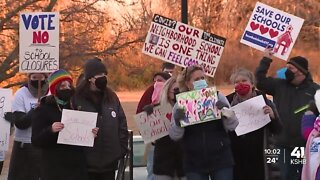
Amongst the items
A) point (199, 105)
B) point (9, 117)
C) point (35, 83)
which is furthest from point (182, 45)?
point (199, 105)

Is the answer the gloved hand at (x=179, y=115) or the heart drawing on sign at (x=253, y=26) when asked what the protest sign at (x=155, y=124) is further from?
the heart drawing on sign at (x=253, y=26)

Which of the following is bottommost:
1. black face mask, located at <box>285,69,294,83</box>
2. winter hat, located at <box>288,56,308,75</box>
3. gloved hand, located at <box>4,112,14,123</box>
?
gloved hand, located at <box>4,112,14,123</box>

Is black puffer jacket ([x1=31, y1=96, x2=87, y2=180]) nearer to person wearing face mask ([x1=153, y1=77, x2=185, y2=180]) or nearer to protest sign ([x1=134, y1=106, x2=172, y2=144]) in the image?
person wearing face mask ([x1=153, y1=77, x2=185, y2=180])

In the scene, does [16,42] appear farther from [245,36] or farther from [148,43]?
[245,36]

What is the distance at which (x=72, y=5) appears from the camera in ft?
64.6

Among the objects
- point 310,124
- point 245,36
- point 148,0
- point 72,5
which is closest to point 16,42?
point 72,5

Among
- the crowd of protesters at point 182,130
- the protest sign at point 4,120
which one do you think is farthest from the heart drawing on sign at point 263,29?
the protest sign at point 4,120

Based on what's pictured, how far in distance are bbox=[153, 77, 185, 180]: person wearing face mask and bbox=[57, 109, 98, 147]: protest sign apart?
32.4 inches

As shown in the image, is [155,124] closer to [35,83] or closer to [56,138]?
[56,138]

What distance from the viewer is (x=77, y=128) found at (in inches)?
293

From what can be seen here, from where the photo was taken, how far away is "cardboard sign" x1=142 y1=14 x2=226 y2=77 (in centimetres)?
1110

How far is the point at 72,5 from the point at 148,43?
8.84 metres

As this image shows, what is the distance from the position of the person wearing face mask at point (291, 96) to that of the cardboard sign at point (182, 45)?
2.55 meters

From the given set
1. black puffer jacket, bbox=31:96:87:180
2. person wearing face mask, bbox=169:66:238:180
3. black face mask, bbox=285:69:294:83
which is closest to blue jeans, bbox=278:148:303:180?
black face mask, bbox=285:69:294:83
